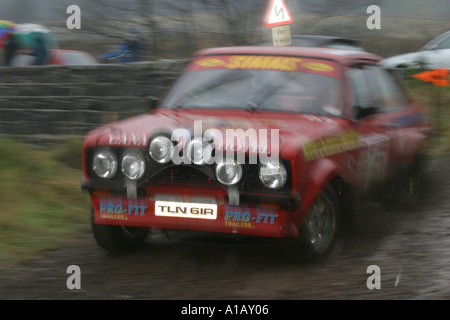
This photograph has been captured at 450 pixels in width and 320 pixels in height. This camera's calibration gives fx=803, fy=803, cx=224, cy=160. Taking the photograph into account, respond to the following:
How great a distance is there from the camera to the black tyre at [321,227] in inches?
230

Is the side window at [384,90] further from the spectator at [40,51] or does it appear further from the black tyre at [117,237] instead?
the spectator at [40,51]

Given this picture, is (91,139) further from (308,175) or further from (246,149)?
(308,175)

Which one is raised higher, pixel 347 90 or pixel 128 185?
pixel 347 90

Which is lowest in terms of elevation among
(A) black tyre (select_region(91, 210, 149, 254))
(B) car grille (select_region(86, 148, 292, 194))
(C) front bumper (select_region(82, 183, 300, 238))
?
(A) black tyre (select_region(91, 210, 149, 254))

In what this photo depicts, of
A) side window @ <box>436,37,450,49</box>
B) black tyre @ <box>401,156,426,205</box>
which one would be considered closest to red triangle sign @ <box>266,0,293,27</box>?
black tyre @ <box>401,156,426,205</box>

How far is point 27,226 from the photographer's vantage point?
749cm

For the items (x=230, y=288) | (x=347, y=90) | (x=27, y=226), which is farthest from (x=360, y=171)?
(x=27, y=226)

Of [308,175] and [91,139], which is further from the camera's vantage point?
[91,139]

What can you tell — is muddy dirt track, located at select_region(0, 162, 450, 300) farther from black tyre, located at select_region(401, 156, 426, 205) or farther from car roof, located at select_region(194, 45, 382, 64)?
car roof, located at select_region(194, 45, 382, 64)

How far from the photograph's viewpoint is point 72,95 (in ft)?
39.7

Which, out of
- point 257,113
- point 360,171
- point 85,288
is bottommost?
point 85,288

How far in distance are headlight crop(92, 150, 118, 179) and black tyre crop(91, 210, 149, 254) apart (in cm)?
48

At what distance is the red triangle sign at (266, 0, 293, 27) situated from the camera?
10.3m

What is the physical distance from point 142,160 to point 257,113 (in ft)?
3.59
